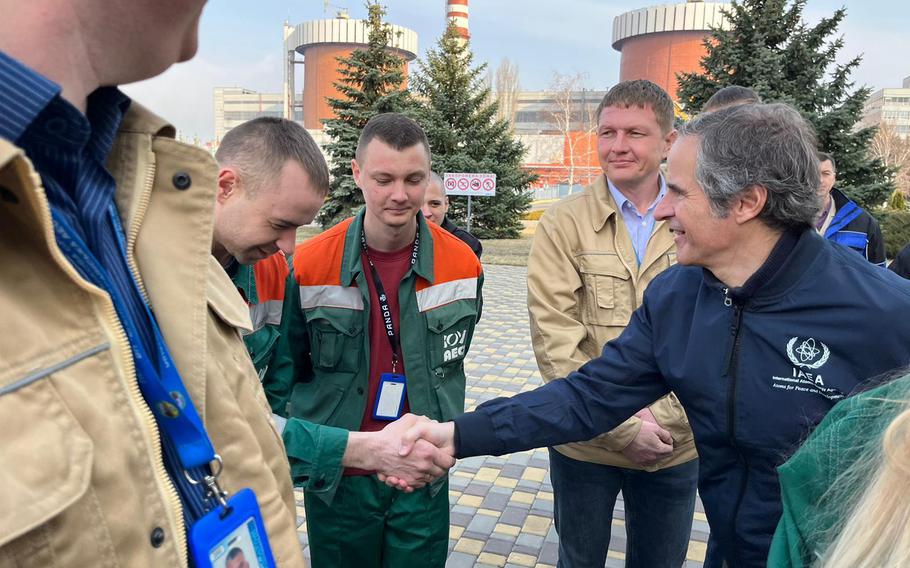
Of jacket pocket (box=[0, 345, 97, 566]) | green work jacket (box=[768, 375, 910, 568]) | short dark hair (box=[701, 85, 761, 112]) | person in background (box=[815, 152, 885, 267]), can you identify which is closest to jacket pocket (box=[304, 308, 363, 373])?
green work jacket (box=[768, 375, 910, 568])

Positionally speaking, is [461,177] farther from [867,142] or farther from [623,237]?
[623,237]

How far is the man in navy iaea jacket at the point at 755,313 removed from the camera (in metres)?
1.85

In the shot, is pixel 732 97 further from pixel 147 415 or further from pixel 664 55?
pixel 664 55

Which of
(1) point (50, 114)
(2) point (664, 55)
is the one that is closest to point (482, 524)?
(1) point (50, 114)

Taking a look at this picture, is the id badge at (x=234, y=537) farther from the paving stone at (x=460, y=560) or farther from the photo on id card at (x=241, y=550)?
the paving stone at (x=460, y=560)

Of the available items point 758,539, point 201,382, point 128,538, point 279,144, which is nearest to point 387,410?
point 279,144

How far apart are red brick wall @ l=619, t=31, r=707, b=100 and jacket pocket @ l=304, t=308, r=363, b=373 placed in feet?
190

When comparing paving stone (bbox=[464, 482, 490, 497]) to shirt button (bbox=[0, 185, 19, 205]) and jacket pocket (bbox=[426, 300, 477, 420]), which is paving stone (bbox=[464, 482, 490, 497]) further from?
shirt button (bbox=[0, 185, 19, 205])

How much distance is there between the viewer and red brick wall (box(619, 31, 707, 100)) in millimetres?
57438

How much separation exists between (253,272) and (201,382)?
4.87 feet

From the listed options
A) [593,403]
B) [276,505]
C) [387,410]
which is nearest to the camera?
[276,505]

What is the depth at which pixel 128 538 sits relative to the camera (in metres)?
0.92

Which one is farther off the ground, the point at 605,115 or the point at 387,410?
the point at 605,115

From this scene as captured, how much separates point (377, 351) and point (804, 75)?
17.6m
